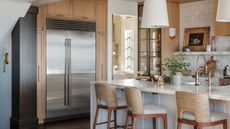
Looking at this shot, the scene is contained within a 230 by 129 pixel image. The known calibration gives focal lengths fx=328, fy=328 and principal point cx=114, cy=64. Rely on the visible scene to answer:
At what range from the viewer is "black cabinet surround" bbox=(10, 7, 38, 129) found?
5.71 m

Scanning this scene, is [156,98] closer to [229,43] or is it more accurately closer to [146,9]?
[146,9]

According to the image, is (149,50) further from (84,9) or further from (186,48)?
(84,9)

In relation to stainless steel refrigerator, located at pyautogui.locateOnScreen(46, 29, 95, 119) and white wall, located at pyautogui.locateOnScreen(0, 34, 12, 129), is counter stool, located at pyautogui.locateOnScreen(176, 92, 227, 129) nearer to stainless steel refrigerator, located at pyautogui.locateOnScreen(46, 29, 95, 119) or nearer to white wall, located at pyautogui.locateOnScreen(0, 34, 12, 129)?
stainless steel refrigerator, located at pyautogui.locateOnScreen(46, 29, 95, 119)

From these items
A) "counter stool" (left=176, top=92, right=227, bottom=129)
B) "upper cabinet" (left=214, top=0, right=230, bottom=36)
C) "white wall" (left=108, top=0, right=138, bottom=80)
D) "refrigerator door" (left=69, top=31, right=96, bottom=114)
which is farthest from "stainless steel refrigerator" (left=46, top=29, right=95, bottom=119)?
"counter stool" (left=176, top=92, right=227, bottom=129)

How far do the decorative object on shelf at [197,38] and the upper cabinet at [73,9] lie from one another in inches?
87.8

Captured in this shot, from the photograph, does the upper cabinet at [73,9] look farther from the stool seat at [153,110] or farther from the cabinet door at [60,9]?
the stool seat at [153,110]

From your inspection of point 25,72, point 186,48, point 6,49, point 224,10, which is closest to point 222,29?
point 186,48

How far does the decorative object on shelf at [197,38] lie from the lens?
7.17 meters

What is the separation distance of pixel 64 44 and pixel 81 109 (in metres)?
1.38

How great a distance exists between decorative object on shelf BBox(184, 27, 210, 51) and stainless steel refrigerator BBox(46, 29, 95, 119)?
87.4 inches

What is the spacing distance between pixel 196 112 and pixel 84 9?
3934 mm

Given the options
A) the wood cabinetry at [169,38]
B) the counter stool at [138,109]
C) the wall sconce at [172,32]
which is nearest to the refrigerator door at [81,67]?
the wood cabinetry at [169,38]

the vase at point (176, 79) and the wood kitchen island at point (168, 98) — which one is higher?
the vase at point (176, 79)

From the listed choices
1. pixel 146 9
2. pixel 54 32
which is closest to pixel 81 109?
pixel 54 32
